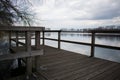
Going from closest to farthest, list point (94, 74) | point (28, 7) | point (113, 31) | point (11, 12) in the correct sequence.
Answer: point (94, 74)
point (113, 31)
point (11, 12)
point (28, 7)

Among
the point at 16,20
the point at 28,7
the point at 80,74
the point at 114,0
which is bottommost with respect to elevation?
the point at 80,74

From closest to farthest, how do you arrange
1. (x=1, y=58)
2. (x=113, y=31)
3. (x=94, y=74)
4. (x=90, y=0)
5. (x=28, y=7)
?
(x=1, y=58) < (x=94, y=74) < (x=113, y=31) < (x=28, y=7) < (x=90, y=0)

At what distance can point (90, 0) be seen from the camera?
639cm

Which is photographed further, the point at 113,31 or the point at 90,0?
the point at 90,0

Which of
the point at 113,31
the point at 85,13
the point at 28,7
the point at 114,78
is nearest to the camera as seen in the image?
the point at 114,78

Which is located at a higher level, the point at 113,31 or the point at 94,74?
the point at 113,31

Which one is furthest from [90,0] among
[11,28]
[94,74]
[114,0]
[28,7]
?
[11,28]

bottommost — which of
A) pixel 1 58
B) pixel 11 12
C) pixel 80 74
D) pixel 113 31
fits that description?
pixel 80 74

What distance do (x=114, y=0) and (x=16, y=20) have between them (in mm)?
5853

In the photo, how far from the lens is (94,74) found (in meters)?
2.01

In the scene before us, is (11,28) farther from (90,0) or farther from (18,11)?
(90,0)

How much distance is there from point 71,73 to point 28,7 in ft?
16.1

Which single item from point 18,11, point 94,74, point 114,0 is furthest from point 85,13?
point 94,74

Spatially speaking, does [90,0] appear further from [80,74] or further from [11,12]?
[80,74]
